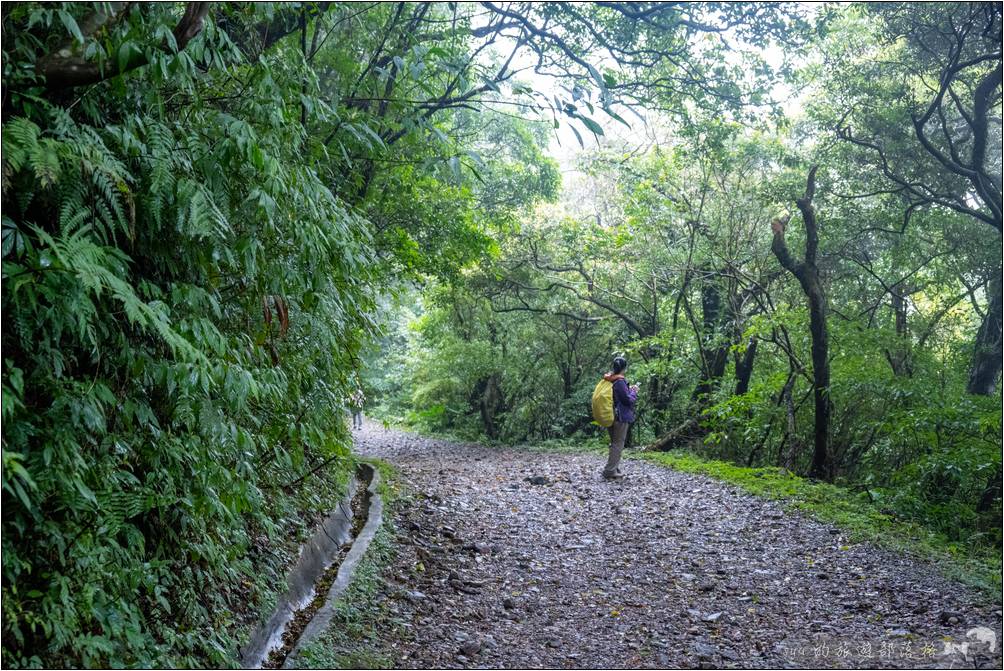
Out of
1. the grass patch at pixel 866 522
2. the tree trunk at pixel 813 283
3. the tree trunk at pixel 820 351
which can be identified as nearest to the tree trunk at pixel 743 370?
the grass patch at pixel 866 522

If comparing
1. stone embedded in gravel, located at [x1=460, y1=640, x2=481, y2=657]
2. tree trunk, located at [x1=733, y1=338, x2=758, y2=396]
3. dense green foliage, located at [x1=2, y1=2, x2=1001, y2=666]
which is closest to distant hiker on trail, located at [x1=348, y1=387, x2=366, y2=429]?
dense green foliage, located at [x1=2, y1=2, x2=1001, y2=666]

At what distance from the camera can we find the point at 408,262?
10.6m

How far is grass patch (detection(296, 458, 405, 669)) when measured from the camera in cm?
456

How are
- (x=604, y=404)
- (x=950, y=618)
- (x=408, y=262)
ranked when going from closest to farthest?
(x=950, y=618), (x=408, y=262), (x=604, y=404)

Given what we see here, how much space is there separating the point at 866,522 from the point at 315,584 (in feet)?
18.6

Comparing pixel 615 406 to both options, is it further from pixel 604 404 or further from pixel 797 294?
pixel 797 294

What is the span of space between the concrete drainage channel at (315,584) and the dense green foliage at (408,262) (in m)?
0.19

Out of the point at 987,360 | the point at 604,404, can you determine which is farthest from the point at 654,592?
the point at 987,360

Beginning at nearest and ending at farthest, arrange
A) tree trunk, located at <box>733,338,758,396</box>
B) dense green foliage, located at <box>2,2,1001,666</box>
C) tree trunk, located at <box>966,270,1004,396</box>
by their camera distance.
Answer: dense green foliage, located at <box>2,2,1001,666</box>, tree trunk, located at <box>966,270,1004,396</box>, tree trunk, located at <box>733,338,758,396</box>

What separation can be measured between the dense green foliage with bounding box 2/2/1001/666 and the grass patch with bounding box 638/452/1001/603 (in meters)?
0.39

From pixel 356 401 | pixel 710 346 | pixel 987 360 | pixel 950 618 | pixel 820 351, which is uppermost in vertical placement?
pixel 987 360

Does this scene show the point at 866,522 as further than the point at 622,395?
No

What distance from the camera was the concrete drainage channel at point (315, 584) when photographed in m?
4.52

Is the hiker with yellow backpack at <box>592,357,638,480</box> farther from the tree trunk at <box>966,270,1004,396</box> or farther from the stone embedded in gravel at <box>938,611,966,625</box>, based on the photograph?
the stone embedded in gravel at <box>938,611,966,625</box>
